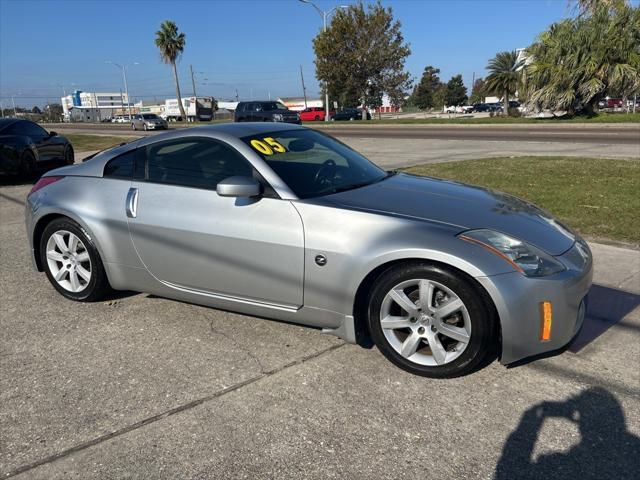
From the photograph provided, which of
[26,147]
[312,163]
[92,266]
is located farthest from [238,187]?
[26,147]

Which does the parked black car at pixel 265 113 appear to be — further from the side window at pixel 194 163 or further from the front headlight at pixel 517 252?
the front headlight at pixel 517 252

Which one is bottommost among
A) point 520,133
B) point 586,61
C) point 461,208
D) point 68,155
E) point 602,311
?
point 520,133

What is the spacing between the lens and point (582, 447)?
2.51 m

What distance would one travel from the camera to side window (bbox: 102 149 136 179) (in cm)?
414

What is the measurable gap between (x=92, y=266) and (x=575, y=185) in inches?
288

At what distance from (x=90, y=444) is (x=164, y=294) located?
58.7 inches

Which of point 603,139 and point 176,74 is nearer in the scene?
point 603,139

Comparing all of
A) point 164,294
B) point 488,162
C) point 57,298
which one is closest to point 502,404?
point 164,294

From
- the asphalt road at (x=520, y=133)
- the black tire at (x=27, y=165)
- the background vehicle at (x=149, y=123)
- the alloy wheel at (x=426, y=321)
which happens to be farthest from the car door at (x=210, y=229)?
the background vehicle at (x=149, y=123)

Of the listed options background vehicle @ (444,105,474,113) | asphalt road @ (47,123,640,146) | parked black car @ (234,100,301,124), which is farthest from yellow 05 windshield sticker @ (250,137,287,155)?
background vehicle @ (444,105,474,113)

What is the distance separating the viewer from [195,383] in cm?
314

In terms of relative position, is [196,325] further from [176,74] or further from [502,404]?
[176,74]

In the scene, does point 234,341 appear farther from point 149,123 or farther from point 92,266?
point 149,123

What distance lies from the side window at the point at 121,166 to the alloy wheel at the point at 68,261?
23.0 inches
